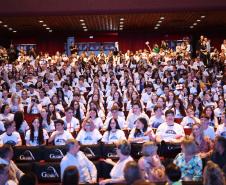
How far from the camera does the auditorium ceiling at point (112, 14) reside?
18219 millimetres

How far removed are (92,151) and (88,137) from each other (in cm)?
124

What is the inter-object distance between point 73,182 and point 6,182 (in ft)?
4.05

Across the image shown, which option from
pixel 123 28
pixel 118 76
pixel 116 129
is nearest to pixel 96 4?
pixel 118 76

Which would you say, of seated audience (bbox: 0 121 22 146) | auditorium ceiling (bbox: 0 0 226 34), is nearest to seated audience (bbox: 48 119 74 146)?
seated audience (bbox: 0 121 22 146)

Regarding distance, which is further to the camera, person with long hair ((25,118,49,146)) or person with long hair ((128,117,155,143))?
person with long hair ((25,118,49,146))

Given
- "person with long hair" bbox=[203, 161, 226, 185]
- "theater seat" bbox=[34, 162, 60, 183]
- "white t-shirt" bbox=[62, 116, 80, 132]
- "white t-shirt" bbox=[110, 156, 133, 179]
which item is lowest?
"theater seat" bbox=[34, 162, 60, 183]

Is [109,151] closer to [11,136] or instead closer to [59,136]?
[59,136]

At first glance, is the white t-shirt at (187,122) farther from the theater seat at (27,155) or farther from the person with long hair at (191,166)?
the person with long hair at (191,166)

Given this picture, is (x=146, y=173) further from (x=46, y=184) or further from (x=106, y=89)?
(x=106, y=89)

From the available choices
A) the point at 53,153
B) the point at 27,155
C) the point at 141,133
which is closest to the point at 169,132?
the point at 141,133

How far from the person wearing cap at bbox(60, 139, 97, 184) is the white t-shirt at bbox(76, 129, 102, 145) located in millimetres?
2344

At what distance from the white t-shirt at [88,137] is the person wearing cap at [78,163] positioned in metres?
2.34

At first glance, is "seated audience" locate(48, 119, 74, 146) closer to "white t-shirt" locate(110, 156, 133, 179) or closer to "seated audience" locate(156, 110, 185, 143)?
"seated audience" locate(156, 110, 185, 143)

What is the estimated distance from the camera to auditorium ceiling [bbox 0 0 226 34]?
59.8 ft
